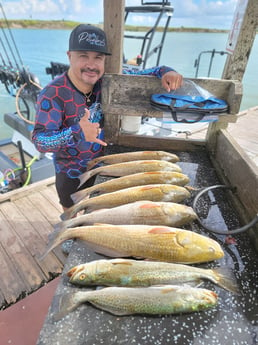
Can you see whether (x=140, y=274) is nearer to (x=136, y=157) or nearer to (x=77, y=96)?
(x=136, y=157)

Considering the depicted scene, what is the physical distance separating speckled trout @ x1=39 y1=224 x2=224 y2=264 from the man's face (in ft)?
5.27

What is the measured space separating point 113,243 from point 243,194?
3.76ft

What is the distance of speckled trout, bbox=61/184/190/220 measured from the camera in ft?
5.97

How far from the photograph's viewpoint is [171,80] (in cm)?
235

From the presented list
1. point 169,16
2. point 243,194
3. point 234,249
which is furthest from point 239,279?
point 169,16

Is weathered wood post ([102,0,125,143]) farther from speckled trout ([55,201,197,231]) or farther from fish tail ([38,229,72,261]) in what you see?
fish tail ([38,229,72,261])

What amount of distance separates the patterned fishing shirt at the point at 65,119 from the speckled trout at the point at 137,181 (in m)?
0.50

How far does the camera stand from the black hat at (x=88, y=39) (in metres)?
2.20

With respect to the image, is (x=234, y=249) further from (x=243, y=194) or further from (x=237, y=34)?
→ (x=237, y=34)

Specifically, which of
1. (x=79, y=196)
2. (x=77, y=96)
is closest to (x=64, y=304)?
(x=79, y=196)

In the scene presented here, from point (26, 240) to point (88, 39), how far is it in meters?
2.87

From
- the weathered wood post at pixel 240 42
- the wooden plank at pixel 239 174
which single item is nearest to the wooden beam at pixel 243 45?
the weathered wood post at pixel 240 42

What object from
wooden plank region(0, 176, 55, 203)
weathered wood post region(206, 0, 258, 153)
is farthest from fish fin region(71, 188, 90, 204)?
wooden plank region(0, 176, 55, 203)

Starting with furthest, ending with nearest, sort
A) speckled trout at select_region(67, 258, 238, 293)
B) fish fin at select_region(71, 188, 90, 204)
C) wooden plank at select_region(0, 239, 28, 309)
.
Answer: wooden plank at select_region(0, 239, 28, 309) < fish fin at select_region(71, 188, 90, 204) < speckled trout at select_region(67, 258, 238, 293)
